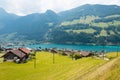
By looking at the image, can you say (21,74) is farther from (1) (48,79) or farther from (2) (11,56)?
(2) (11,56)

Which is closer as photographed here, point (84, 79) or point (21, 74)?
point (84, 79)

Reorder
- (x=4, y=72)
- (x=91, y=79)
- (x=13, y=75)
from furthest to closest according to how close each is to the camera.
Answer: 1. (x=4, y=72)
2. (x=13, y=75)
3. (x=91, y=79)

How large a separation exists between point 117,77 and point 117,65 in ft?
30.3

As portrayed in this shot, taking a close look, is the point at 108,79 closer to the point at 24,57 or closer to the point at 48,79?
the point at 48,79

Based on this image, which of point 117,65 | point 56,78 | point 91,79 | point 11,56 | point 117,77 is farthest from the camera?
point 11,56

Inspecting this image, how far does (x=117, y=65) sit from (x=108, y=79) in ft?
30.0

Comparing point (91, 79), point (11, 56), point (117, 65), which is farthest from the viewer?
point (11, 56)

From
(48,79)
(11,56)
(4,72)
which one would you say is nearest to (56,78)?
(48,79)

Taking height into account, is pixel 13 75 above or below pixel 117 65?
below

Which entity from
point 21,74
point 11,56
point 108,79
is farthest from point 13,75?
point 11,56

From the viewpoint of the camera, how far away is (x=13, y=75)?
72.9m

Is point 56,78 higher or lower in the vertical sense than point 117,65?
lower

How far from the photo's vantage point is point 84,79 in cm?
4478

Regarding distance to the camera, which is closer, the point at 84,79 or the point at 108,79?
the point at 108,79
